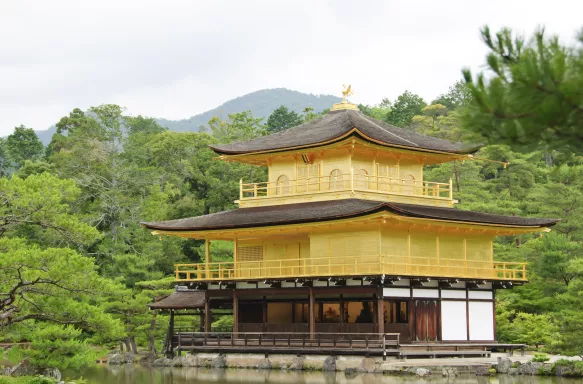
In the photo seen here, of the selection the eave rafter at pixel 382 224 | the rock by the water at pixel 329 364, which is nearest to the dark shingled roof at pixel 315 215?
the eave rafter at pixel 382 224

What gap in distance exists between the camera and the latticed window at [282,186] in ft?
127

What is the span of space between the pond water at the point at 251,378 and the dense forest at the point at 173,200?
1604mm

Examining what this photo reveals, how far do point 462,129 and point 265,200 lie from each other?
2825 cm

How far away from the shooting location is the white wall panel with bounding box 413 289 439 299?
33656 mm

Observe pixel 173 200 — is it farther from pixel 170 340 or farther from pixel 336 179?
pixel 336 179

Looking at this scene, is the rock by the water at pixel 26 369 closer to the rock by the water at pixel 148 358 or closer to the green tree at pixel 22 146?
the rock by the water at pixel 148 358

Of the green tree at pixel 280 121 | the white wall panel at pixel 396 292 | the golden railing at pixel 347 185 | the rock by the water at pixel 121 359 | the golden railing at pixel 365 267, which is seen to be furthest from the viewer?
the green tree at pixel 280 121

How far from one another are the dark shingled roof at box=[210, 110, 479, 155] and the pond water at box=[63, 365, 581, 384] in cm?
955

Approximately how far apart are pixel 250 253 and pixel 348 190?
552 cm

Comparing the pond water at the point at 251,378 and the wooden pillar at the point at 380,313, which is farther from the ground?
the wooden pillar at the point at 380,313

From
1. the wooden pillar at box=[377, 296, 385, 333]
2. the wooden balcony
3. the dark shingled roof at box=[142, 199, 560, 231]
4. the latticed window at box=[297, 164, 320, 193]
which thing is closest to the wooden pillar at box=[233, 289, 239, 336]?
the dark shingled roof at box=[142, 199, 560, 231]

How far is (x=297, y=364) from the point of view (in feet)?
107

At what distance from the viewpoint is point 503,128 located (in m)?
10.1

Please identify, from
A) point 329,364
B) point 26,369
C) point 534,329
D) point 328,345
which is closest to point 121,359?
point 328,345
